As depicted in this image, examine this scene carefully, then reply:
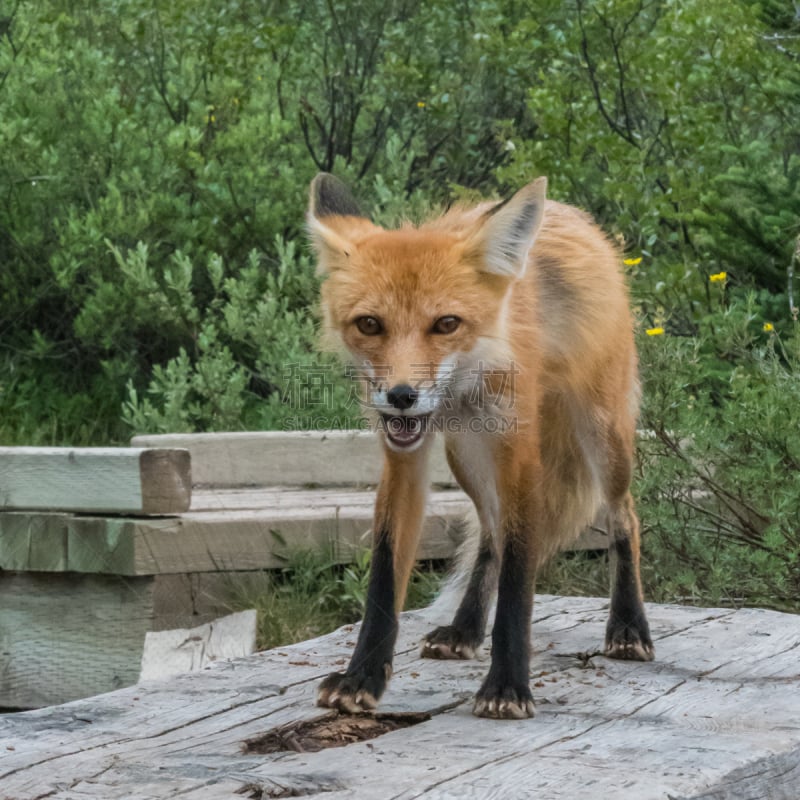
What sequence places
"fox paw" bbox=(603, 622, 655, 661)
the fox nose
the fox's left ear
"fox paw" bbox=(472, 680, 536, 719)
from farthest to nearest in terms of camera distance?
"fox paw" bbox=(603, 622, 655, 661)
the fox's left ear
"fox paw" bbox=(472, 680, 536, 719)
the fox nose

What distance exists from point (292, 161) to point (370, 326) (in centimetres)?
588

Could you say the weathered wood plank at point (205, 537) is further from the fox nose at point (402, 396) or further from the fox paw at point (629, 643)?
the fox nose at point (402, 396)

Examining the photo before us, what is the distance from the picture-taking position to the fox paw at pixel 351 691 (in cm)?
297

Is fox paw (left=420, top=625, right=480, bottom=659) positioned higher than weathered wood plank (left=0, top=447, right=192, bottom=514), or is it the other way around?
weathered wood plank (left=0, top=447, right=192, bottom=514)

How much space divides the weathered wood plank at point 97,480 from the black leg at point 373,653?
1552mm

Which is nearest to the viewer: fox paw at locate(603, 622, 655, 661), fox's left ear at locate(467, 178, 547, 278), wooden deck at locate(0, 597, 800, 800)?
wooden deck at locate(0, 597, 800, 800)

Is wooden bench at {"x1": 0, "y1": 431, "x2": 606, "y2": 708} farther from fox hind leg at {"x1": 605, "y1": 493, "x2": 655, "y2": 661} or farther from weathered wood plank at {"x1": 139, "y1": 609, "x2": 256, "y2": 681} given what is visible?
fox hind leg at {"x1": 605, "y1": 493, "x2": 655, "y2": 661}

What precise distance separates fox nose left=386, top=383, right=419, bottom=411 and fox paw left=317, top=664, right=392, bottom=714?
2.40ft

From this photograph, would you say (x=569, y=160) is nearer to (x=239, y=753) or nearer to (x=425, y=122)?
(x=425, y=122)

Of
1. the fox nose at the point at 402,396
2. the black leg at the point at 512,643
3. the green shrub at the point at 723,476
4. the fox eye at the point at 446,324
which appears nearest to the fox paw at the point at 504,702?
the black leg at the point at 512,643

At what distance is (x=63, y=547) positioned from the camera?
4.68m

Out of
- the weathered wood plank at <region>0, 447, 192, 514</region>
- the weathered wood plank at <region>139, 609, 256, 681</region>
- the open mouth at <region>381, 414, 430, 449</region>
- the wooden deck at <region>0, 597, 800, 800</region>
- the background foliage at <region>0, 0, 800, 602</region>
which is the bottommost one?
the weathered wood plank at <region>139, 609, 256, 681</region>

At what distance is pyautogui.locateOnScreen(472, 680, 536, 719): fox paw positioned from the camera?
2.91 metres

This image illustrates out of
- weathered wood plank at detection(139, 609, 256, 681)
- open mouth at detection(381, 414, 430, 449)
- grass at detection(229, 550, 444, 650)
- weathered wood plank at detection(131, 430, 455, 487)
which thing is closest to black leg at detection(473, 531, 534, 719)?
open mouth at detection(381, 414, 430, 449)
